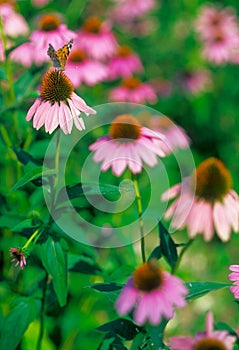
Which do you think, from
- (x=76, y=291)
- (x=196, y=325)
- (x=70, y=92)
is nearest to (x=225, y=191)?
(x=70, y=92)

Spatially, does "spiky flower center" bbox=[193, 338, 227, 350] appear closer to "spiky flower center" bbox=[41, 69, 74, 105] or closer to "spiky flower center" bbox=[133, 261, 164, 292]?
"spiky flower center" bbox=[133, 261, 164, 292]

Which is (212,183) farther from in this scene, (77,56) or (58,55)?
(77,56)

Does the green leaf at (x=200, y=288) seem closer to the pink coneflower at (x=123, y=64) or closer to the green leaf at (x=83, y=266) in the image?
the green leaf at (x=83, y=266)

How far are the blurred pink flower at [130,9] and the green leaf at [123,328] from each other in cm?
231

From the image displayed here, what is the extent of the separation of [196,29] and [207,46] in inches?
8.8

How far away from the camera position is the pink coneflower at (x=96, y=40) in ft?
7.35

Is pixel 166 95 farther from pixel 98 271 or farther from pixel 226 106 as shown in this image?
pixel 98 271

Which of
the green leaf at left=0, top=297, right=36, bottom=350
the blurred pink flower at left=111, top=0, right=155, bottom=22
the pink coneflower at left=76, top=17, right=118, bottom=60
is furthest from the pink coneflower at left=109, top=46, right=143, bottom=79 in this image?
the green leaf at left=0, top=297, right=36, bottom=350

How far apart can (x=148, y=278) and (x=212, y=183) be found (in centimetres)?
45

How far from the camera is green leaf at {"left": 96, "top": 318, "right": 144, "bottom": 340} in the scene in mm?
956

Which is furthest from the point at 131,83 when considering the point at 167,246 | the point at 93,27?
the point at 167,246

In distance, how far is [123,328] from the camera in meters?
0.97

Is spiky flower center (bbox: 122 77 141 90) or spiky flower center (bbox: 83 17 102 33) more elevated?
spiky flower center (bbox: 83 17 102 33)

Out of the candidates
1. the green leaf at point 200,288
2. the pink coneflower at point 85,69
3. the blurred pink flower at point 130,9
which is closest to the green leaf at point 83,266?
the green leaf at point 200,288
